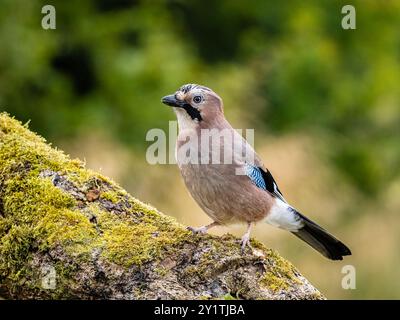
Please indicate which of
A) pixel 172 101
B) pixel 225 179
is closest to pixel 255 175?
pixel 225 179

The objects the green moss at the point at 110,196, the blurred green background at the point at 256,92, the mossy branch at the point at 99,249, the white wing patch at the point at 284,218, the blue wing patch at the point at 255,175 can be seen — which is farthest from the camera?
the blurred green background at the point at 256,92

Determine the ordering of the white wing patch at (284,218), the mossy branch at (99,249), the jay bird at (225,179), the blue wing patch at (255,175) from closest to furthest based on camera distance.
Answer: the mossy branch at (99,249) < the jay bird at (225,179) < the blue wing patch at (255,175) < the white wing patch at (284,218)

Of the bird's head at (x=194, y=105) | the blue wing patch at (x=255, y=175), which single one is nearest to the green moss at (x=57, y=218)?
the blue wing patch at (x=255, y=175)

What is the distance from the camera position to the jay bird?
6891 mm

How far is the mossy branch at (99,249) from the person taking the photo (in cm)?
539

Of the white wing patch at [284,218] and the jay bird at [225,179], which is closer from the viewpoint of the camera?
the jay bird at [225,179]

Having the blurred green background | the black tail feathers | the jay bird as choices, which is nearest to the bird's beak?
the jay bird

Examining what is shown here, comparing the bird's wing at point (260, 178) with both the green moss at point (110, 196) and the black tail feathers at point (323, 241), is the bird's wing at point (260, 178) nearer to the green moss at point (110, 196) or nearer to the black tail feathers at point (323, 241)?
the black tail feathers at point (323, 241)

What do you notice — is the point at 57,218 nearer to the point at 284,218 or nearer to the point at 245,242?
the point at 245,242

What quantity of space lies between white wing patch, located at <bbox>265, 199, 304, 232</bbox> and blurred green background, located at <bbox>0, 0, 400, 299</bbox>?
166 inches

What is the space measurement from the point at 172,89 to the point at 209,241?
7.04 meters

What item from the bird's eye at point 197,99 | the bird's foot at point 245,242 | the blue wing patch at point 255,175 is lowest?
the bird's foot at point 245,242

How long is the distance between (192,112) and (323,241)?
5.18 feet
